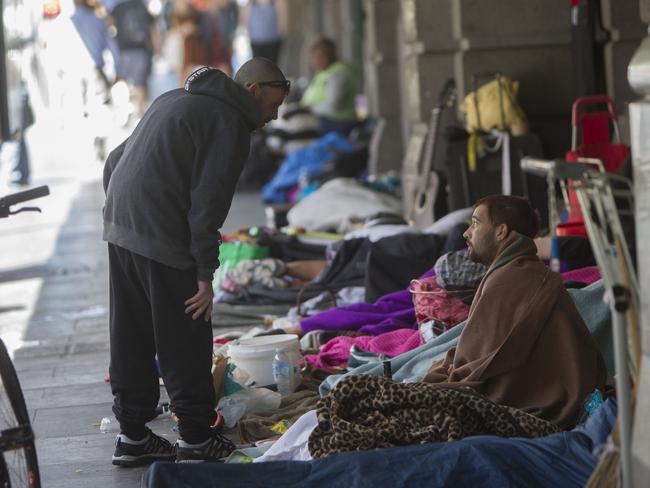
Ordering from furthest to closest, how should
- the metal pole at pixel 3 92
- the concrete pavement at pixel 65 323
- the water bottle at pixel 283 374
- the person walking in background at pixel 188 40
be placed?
the person walking in background at pixel 188 40
the metal pole at pixel 3 92
the water bottle at pixel 283 374
the concrete pavement at pixel 65 323

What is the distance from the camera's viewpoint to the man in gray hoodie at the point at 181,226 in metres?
4.75

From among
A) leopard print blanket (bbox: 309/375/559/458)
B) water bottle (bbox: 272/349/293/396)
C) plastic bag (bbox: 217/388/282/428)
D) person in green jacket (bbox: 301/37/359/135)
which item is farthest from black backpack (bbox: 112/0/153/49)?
leopard print blanket (bbox: 309/375/559/458)

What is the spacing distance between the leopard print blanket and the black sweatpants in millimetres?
583

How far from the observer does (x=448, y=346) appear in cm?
557

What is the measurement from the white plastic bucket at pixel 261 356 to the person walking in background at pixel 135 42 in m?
12.7

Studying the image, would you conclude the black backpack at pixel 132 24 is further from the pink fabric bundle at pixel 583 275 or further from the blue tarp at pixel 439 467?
the blue tarp at pixel 439 467

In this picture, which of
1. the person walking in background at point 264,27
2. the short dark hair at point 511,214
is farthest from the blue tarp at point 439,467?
the person walking in background at point 264,27

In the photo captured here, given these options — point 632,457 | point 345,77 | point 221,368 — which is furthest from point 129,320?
point 345,77

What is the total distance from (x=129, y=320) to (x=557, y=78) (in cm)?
504

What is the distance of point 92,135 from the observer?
65.5ft

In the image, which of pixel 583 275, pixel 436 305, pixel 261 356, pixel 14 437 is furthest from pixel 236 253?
pixel 14 437

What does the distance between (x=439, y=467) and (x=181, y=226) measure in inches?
52.0

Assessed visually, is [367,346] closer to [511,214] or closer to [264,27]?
[511,214]

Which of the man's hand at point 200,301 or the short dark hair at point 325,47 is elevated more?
the short dark hair at point 325,47
